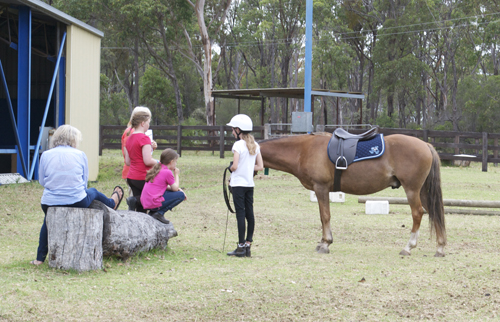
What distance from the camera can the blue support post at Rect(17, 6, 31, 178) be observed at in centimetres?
1362

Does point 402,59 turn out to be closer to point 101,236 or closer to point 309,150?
point 309,150

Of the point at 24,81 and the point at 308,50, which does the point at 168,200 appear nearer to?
the point at 24,81

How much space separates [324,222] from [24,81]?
10.1 meters

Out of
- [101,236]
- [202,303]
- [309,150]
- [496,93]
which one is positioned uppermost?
[496,93]

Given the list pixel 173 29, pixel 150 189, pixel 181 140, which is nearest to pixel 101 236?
pixel 150 189

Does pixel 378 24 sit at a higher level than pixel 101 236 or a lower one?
higher

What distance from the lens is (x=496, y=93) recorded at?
36.0m

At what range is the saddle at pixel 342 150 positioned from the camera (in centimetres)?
678

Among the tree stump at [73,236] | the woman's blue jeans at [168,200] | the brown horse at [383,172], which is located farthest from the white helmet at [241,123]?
the tree stump at [73,236]

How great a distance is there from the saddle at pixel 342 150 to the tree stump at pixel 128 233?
2.31 m

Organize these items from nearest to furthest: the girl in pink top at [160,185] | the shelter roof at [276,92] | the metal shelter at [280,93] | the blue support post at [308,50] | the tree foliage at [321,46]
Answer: the girl in pink top at [160,185] → the blue support post at [308,50] → the metal shelter at [280,93] → the shelter roof at [276,92] → the tree foliage at [321,46]

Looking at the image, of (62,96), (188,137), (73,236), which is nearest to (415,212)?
(73,236)

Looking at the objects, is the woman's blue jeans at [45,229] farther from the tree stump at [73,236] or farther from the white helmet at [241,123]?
the white helmet at [241,123]

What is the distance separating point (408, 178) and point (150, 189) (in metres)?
3.16
